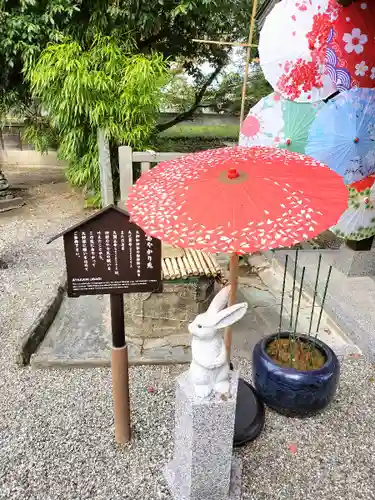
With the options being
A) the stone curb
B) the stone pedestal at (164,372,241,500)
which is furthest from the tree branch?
the stone pedestal at (164,372,241,500)

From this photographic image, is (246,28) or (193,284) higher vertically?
(246,28)

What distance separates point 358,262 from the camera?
5.18m

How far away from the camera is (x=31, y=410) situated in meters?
3.17

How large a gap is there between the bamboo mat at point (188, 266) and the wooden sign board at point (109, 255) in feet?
5.42

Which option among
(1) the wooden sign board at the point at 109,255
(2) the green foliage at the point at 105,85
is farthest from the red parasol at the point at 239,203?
(2) the green foliage at the point at 105,85

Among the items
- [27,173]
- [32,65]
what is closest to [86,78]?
[32,65]

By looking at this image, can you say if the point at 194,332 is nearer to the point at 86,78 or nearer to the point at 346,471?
the point at 346,471

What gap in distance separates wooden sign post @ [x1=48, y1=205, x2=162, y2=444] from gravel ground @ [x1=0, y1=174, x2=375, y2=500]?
124cm

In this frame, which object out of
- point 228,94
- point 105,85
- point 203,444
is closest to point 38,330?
point 203,444

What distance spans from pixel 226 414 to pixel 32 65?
25.5ft

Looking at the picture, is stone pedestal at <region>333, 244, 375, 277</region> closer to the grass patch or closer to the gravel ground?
the gravel ground

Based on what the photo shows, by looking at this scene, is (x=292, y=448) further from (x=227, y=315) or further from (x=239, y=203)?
(x=239, y=203)

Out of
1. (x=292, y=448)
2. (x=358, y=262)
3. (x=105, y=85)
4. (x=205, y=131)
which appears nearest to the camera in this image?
(x=292, y=448)

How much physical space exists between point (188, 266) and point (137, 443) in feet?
6.05
